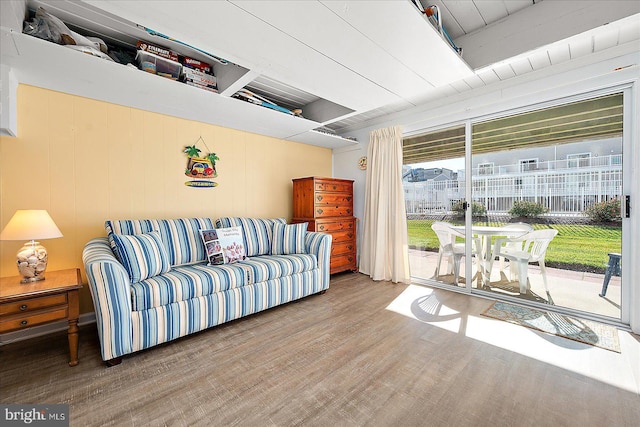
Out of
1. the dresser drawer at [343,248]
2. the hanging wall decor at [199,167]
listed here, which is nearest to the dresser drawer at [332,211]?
the dresser drawer at [343,248]

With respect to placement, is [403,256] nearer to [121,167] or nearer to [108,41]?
[121,167]

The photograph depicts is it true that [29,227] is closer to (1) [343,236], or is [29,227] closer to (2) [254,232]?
(2) [254,232]

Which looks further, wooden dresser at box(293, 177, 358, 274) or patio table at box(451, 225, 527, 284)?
wooden dresser at box(293, 177, 358, 274)

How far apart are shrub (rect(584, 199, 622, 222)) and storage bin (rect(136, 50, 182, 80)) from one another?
156 inches

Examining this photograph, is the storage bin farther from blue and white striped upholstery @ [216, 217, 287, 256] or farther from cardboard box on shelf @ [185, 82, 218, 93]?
blue and white striped upholstery @ [216, 217, 287, 256]

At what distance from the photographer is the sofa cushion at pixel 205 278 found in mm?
1975

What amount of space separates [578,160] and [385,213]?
6.93 feet

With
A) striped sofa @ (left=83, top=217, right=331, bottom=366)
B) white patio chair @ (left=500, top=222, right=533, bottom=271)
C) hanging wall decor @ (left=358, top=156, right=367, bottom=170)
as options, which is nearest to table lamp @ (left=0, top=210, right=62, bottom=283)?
striped sofa @ (left=83, top=217, right=331, bottom=366)

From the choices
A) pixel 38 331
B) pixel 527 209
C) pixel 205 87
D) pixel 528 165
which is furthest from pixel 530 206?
pixel 38 331

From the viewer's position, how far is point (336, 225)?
13.2 feet

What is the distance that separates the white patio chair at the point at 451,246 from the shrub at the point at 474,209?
0.71ft

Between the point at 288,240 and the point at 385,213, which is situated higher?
the point at 385,213

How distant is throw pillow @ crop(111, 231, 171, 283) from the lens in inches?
81.0

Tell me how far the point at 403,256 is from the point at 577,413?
7.77ft
